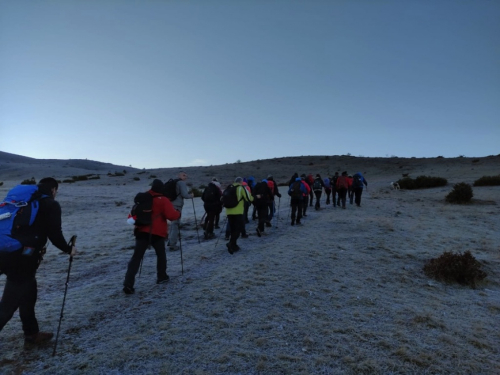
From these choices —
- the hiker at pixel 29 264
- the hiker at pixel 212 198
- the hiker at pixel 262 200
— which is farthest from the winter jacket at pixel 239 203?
the hiker at pixel 29 264

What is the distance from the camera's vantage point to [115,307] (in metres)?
5.29

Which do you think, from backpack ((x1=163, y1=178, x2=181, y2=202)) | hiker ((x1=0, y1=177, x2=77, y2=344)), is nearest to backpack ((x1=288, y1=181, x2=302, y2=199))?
backpack ((x1=163, y1=178, x2=181, y2=202))

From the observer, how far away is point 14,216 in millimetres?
3613

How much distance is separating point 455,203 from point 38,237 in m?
20.9

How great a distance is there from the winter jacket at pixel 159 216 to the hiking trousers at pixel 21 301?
210 cm

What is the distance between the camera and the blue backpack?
11.7 ft

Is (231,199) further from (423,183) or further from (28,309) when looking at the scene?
(423,183)

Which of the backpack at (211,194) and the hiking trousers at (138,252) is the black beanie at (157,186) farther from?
the backpack at (211,194)

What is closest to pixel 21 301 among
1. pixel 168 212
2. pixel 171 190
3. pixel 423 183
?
pixel 168 212

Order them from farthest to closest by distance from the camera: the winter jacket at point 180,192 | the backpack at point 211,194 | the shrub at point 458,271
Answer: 1. the backpack at point 211,194
2. the winter jacket at point 180,192
3. the shrub at point 458,271

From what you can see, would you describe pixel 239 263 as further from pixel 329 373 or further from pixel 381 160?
pixel 381 160

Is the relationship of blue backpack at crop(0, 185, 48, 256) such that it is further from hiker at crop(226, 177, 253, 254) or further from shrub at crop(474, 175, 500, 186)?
shrub at crop(474, 175, 500, 186)

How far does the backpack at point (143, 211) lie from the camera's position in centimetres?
572

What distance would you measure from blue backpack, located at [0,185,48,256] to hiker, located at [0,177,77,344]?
6cm
